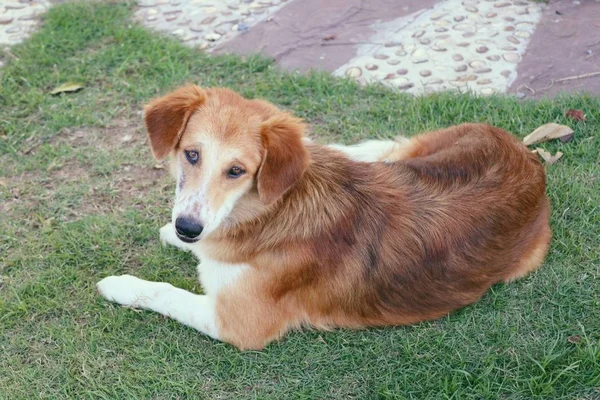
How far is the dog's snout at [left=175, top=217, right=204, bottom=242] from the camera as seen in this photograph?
3414 millimetres

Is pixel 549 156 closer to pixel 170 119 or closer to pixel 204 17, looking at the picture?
pixel 170 119

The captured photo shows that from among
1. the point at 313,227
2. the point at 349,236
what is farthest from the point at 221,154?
the point at 349,236

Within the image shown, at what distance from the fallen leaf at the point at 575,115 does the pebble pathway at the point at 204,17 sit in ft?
10.2

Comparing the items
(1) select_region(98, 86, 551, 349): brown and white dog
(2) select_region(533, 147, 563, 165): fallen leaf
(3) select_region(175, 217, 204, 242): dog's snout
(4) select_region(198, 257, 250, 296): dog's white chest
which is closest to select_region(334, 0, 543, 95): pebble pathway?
(2) select_region(533, 147, 563, 165): fallen leaf

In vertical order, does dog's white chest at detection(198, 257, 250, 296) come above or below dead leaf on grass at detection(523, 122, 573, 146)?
above

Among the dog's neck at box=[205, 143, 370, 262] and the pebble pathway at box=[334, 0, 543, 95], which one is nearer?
the dog's neck at box=[205, 143, 370, 262]

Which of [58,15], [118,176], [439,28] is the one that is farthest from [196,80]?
[439,28]

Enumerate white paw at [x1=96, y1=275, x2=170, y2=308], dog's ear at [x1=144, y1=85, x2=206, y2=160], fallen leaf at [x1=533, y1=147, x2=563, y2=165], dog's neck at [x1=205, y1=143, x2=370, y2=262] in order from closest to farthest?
dog's ear at [x1=144, y1=85, x2=206, y2=160], dog's neck at [x1=205, y1=143, x2=370, y2=262], white paw at [x1=96, y1=275, x2=170, y2=308], fallen leaf at [x1=533, y1=147, x2=563, y2=165]

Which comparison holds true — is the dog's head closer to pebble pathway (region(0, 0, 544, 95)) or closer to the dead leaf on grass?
the dead leaf on grass

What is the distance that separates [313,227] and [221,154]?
0.68 metres

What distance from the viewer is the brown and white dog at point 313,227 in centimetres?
355

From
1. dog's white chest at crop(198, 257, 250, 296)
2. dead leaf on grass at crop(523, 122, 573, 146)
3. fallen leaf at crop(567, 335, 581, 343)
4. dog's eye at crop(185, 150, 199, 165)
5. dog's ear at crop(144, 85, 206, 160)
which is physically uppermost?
dog's ear at crop(144, 85, 206, 160)

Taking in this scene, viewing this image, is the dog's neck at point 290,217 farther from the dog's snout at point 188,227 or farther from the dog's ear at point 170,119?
the dog's ear at point 170,119

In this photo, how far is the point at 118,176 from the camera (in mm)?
5316
